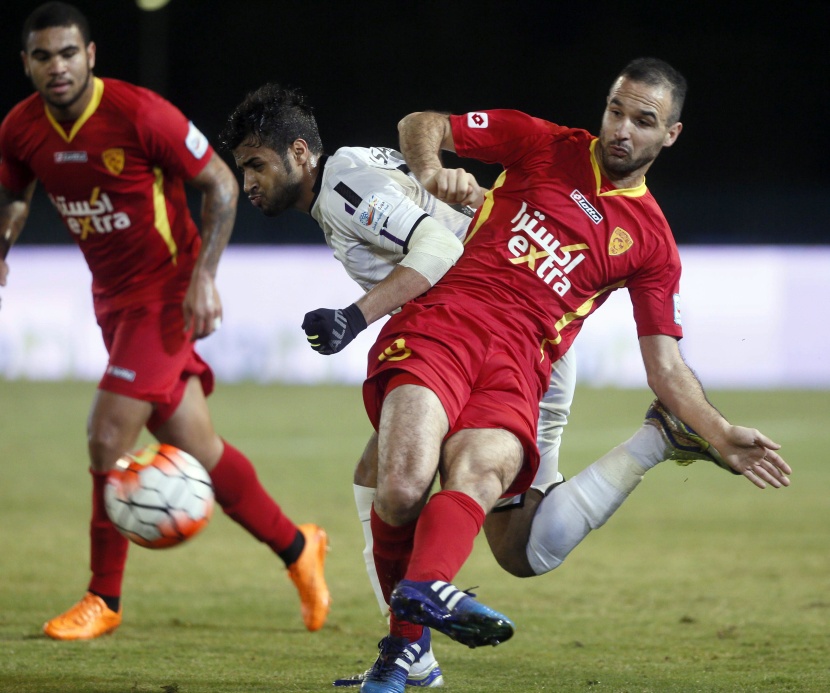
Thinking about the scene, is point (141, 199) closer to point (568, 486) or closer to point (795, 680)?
point (568, 486)

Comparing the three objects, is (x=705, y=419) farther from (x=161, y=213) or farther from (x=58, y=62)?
(x=58, y=62)

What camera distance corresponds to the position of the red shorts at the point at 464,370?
3.69m

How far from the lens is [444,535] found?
3.32 metres

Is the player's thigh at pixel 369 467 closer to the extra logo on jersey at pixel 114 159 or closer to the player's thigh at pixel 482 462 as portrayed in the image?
the player's thigh at pixel 482 462

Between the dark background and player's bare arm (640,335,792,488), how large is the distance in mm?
17497

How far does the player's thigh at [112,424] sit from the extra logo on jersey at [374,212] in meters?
1.18

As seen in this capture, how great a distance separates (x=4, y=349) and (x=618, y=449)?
41.3 feet

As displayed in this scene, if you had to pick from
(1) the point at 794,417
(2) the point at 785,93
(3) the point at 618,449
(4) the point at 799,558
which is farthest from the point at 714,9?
(3) the point at 618,449

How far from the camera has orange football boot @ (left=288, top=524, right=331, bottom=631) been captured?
16.0 ft

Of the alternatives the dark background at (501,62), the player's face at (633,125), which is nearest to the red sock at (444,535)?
the player's face at (633,125)

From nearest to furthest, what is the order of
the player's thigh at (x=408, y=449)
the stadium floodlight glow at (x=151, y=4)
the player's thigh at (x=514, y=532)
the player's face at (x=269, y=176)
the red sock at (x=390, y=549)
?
the player's thigh at (x=408, y=449) < the red sock at (x=390, y=549) < the player's face at (x=269, y=176) < the player's thigh at (x=514, y=532) < the stadium floodlight glow at (x=151, y=4)

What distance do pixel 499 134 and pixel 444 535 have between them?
1698 millimetres

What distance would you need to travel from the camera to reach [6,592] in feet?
17.7

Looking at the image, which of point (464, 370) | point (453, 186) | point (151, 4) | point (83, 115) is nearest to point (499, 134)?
point (453, 186)
